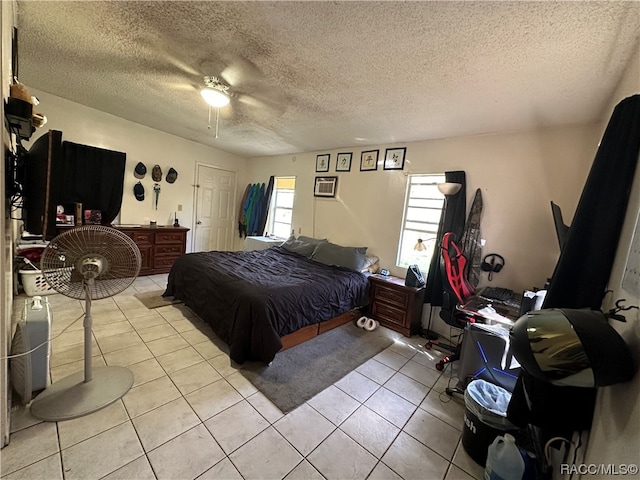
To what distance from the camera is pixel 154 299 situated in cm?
343

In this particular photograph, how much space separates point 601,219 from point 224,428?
7.73 feet

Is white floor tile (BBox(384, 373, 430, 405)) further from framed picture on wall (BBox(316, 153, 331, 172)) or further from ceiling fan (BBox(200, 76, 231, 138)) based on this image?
framed picture on wall (BBox(316, 153, 331, 172))

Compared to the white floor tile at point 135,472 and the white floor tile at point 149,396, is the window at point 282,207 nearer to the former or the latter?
the white floor tile at point 149,396

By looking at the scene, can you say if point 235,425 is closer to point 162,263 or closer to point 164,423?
point 164,423

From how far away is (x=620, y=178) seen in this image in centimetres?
119

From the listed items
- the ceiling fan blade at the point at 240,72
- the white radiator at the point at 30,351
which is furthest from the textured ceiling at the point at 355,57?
the white radiator at the point at 30,351

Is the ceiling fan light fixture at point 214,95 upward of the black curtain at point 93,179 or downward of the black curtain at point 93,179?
upward

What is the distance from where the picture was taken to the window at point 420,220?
329 cm

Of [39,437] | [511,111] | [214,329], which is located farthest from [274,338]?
[511,111]

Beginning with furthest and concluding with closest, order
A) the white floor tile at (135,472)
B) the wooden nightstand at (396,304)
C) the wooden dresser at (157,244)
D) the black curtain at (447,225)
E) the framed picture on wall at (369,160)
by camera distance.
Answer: the wooden dresser at (157,244) → the framed picture on wall at (369,160) → the wooden nightstand at (396,304) → the black curtain at (447,225) → the white floor tile at (135,472)

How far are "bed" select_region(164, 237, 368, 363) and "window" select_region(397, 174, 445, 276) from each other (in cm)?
62

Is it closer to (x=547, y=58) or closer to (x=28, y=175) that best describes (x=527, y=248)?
(x=547, y=58)

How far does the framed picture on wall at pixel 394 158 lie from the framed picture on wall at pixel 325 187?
0.93 metres

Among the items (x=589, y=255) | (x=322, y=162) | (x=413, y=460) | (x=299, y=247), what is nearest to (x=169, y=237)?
(x=299, y=247)
